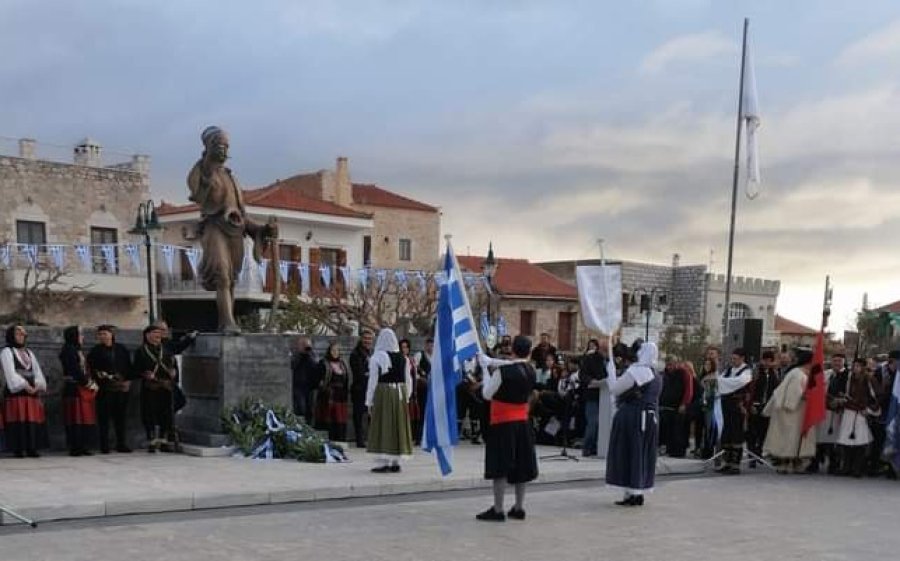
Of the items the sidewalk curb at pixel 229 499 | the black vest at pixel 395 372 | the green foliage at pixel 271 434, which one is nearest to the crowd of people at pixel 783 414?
the sidewalk curb at pixel 229 499

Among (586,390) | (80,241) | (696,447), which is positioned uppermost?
(80,241)

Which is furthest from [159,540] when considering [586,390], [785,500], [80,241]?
[80,241]

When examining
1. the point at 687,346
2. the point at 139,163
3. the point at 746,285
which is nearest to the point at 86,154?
the point at 139,163

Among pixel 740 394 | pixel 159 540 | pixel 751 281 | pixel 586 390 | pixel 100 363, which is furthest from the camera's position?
pixel 751 281

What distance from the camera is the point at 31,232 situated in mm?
37094

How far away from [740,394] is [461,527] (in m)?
6.76

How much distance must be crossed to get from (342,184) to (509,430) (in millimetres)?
42100

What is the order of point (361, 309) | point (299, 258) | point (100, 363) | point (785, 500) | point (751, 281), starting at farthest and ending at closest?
1. point (751, 281)
2. point (299, 258)
3. point (361, 309)
4. point (100, 363)
5. point (785, 500)

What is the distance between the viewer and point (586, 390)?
15516mm

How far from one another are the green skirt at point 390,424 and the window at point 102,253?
30.0 m

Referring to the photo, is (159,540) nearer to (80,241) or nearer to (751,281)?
(80,241)

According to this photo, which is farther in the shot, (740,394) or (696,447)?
(696,447)

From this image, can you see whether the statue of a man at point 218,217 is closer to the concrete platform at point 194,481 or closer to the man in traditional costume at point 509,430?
the concrete platform at point 194,481

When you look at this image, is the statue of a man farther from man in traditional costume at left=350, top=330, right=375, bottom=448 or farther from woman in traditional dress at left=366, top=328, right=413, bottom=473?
woman in traditional dress at left=366, top=328, right=413, bottom=473
